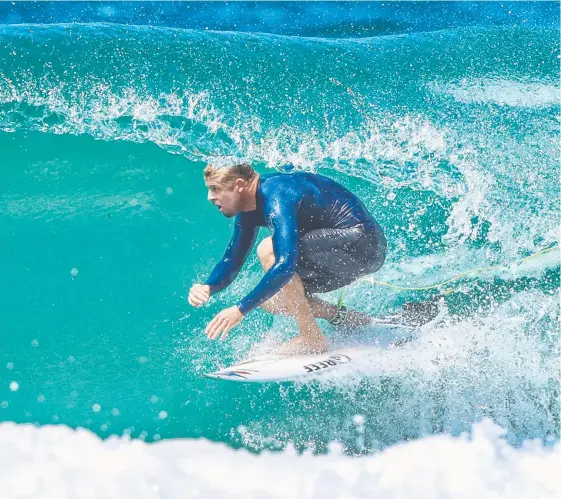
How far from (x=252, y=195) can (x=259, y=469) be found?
1602 millimetres

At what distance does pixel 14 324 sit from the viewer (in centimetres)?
467

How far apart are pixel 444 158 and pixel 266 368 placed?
9.26ft

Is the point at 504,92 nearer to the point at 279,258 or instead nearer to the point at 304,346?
the point at 304,346

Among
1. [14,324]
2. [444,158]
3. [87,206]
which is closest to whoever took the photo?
[14,324]

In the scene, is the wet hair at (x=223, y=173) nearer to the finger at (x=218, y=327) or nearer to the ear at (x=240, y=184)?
the ear at (x=240, y=184)

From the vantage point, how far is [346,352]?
387 cm

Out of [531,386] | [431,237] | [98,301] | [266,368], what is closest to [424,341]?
[531,386]

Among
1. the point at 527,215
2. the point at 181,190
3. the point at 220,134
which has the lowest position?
the point at 527,215

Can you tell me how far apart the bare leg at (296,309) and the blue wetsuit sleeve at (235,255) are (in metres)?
0.08

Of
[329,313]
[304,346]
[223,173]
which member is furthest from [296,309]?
[223,173]

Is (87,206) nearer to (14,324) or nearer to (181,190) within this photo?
(181,190)

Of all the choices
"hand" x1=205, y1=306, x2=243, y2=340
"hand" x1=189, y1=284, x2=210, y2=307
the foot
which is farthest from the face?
the foot

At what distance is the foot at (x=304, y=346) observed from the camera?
12.3 feet

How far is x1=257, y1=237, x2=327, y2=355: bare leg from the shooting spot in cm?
352
